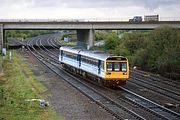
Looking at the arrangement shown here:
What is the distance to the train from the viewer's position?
33.3 metres

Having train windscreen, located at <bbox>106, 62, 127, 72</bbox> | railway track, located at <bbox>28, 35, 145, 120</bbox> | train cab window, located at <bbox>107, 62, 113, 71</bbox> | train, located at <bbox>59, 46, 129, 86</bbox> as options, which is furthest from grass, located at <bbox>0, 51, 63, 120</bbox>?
train windscreen, located at <bbox>106, 62, 127, 72</bbox>

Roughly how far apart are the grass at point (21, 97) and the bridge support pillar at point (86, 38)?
39.9 metres

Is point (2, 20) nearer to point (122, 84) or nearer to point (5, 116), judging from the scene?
point (122, 84)

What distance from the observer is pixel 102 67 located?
33906mm

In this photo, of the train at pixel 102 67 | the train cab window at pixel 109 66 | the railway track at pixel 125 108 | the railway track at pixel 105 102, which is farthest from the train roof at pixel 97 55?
the railway track at pixel 125 108

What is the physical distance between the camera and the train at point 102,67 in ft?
109

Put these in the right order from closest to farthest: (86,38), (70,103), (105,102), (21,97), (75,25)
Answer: (70,103)
(105,102)
(21,97)
(75,25)
(86,38)

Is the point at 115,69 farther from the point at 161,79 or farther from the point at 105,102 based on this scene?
the point at 161,79

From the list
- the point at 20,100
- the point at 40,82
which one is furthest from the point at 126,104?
the point at 40,82

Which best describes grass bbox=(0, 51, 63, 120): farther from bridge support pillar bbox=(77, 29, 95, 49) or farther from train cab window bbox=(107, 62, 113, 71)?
bridge support pillar bbox=(77, 29, 95, 49)

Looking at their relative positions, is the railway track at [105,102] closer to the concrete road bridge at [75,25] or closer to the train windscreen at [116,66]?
the train windscreen at [116,66]

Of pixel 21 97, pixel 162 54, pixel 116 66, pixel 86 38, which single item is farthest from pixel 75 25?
pixel 21 97

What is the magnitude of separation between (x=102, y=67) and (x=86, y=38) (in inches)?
2140

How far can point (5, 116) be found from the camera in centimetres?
2167
